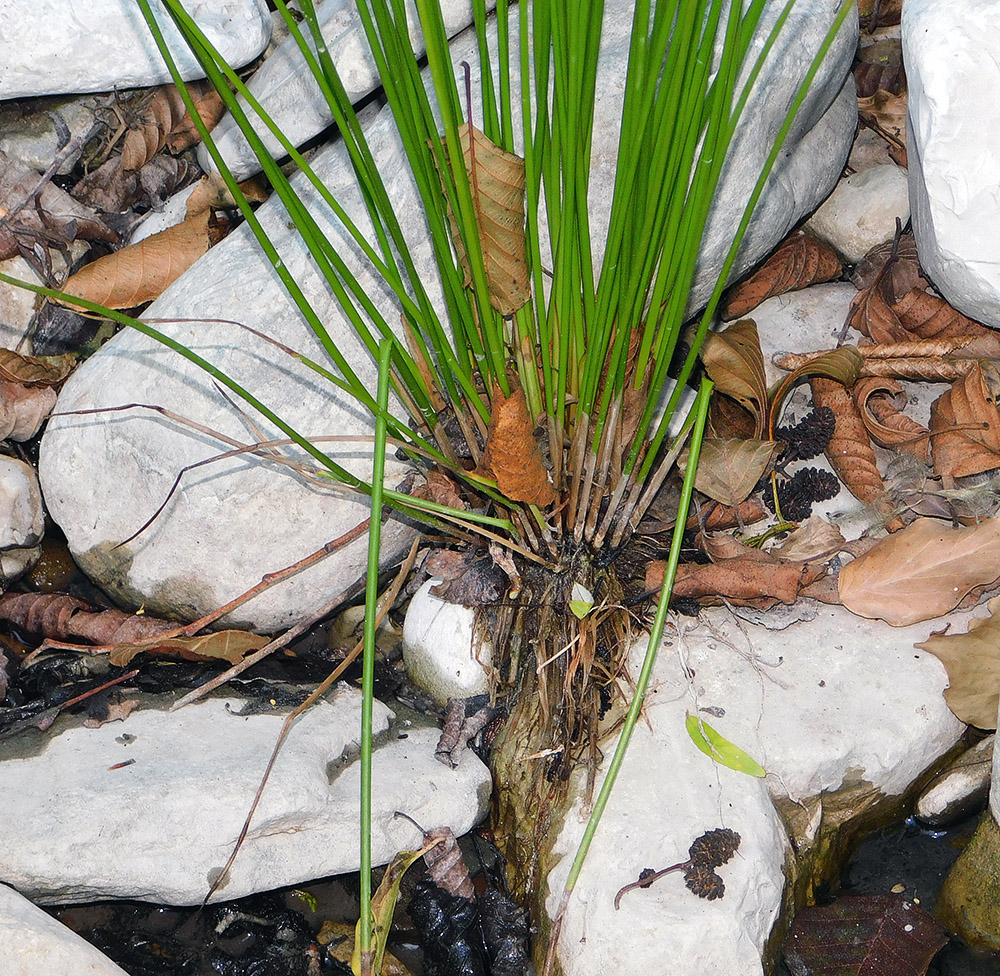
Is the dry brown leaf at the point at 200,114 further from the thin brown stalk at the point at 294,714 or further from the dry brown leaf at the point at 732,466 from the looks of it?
the dry brown leaf at the point at 732,466

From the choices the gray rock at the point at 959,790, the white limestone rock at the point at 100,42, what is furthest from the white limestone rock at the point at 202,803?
the white limestone rock at the point at 100,42

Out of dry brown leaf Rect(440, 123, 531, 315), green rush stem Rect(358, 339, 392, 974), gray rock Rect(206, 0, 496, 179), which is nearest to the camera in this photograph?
green rush stem Rect(358, 339, 392, 974)

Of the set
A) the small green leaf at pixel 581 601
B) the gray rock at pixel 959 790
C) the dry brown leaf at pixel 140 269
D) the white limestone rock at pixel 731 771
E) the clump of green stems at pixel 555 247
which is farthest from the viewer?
the dry brown leaf at pixel 140 269

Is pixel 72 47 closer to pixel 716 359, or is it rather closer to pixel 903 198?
pixel 716 359

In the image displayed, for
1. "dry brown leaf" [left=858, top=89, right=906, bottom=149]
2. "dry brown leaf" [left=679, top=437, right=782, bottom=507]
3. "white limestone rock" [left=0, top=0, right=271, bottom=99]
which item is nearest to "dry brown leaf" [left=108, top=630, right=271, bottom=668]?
"dry brown leaf" [left=679, top=437, right=782, bottom=507]

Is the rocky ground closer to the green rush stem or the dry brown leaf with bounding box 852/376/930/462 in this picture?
the dry brown leaf with bounding box 852/376/930/462

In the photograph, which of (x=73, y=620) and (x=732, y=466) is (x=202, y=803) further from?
(x=732, y=466)
